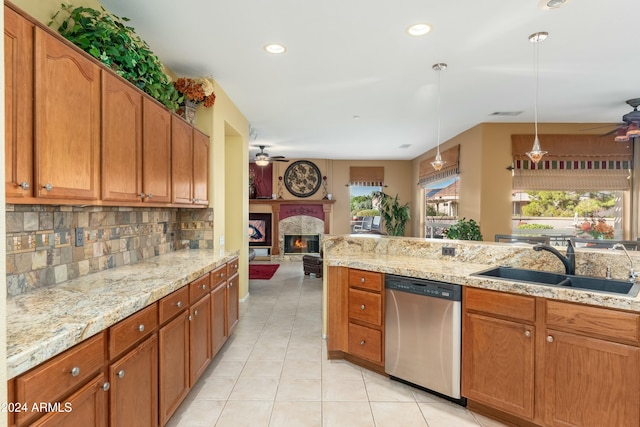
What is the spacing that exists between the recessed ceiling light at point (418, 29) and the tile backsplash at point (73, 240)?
8.64 ft

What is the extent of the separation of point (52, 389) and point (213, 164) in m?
2.75

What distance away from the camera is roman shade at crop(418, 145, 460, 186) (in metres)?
5.90

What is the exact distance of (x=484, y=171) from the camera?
509 centimetres

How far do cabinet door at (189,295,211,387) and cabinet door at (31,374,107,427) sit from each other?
88 centimetres

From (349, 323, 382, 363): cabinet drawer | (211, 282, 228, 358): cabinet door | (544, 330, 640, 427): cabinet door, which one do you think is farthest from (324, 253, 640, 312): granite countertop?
(211, 282, 228, 358): cabinet door

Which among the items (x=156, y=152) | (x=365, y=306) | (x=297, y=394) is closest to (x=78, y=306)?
(x=156, y=152)

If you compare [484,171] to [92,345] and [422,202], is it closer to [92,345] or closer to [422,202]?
[422,202]

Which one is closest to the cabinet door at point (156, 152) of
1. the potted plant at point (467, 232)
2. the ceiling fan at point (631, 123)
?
the potted plant at point (467, 232)

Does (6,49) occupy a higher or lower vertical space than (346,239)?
higher

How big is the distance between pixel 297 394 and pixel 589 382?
1795 mm

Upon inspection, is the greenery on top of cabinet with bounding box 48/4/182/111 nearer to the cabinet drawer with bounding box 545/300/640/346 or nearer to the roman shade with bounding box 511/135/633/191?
the cabinet drawer with bounding box 545/300/640/346

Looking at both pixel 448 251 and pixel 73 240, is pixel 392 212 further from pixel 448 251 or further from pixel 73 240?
pixel 73 240

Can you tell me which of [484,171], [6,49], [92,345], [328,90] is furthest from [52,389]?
[484,171]

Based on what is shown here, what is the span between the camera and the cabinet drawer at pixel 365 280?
2643 mm
